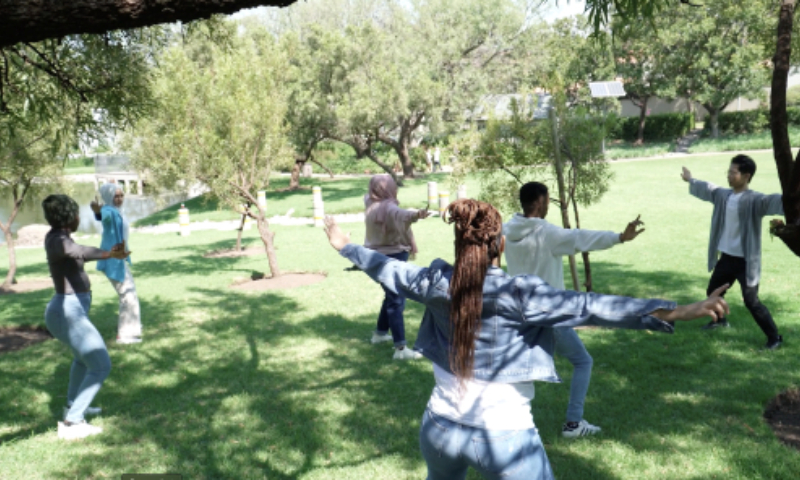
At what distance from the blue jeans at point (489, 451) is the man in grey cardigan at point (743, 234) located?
15.0 ft

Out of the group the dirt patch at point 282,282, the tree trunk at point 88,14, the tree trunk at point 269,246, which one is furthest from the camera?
the tree trunk at point 269,246

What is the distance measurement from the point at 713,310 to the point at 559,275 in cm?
276

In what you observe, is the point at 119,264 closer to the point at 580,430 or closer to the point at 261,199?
the point at 580,430

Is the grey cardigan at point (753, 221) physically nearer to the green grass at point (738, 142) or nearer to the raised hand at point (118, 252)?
the raised hand at point (118, 252)

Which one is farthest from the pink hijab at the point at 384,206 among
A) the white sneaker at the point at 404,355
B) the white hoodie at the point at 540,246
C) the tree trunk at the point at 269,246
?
the tree trunk at the point at 269,246

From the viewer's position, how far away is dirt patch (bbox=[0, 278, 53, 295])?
12.5 m

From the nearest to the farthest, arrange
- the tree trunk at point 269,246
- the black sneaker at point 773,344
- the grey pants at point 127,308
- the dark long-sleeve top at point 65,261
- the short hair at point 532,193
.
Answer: the short hair at point 532,193, the dark long-sleeve top at point 65,261, the black sneaker at point 773,344, the grey pants at point 127,308, the tree trunk at point 269,246

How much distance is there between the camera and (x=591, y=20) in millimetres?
5340

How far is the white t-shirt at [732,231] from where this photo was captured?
6.44 metres

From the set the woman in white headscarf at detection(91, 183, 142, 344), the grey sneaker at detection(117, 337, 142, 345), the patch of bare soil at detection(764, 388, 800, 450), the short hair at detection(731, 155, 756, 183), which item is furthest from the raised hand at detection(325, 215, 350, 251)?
the grey sneaker at detection(117, 337, 142, 345)

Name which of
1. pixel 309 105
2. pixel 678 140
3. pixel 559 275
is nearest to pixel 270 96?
pixel 559 275

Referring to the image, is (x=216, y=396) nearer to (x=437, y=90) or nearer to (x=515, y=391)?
(x=515, y=391)

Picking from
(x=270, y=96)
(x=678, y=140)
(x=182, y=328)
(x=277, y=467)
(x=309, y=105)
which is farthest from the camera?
(x=678, y=140)

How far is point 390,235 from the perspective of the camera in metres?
7.12
